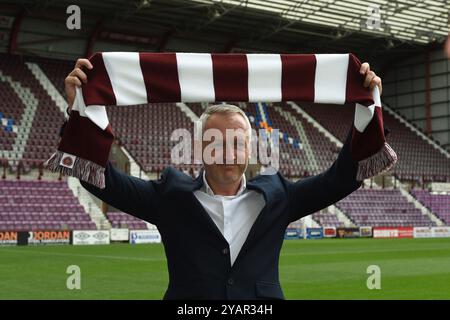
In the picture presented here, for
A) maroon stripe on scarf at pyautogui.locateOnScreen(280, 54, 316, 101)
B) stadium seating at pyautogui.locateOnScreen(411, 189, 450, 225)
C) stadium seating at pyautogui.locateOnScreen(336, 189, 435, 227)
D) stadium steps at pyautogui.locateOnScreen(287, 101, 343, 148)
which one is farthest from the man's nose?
stadium seating at pyautogui.locateOnScreen(411, 189, 450, 225)

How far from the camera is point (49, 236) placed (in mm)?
23484

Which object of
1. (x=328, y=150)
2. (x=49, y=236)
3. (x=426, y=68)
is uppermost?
(x=426, y=68)

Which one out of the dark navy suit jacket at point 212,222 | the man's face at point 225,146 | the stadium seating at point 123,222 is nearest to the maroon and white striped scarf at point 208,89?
the dark navy suit jacket at point 212,222

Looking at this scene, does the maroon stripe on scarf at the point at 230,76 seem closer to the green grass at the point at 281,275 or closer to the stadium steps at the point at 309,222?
the green grass at the point at 281,275

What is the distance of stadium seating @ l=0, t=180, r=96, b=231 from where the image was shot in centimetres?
2411

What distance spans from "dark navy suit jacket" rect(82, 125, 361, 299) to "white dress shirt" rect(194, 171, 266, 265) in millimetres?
44

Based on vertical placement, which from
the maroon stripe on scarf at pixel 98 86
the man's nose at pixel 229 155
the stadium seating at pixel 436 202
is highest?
the stadium seating at pixel 436 202

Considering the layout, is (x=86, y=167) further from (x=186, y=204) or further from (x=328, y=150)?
(x=328, y=150)

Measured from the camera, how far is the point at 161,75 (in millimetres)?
2961

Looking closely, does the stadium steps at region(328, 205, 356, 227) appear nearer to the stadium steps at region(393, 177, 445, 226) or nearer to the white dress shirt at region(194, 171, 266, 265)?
the stadium steps at region(393, 177, 445, 226)

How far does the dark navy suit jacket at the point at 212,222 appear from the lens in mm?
2693

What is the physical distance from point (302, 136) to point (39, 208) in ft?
57.0
